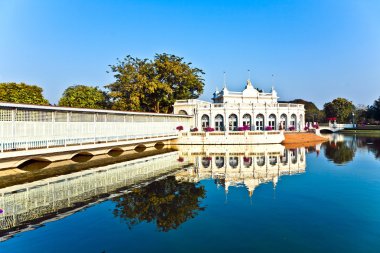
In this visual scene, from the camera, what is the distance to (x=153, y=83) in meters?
47.2

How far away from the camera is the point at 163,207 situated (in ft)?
42.3

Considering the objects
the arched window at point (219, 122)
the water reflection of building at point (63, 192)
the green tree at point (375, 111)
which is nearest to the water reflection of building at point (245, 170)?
the water reflection of building at point (63, 192)

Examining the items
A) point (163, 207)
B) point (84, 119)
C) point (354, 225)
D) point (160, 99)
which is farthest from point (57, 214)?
point (160, 99)

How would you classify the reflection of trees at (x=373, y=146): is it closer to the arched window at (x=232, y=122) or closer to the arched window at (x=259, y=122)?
the arched window at (x=259, y=122)

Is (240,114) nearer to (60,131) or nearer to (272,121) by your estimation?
(272,121)

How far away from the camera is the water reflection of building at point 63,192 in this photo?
11625mm

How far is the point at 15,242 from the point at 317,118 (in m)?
104

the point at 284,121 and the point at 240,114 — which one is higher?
the point at 240,114

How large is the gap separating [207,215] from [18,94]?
4833 cm

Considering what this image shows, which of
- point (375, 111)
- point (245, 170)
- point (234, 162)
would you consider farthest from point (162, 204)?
point (375, 111)

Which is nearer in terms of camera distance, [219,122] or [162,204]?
[162,204]

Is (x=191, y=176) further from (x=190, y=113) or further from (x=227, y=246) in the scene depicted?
(x=190, y=113)

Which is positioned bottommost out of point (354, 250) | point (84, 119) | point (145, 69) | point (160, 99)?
point (354, 250)

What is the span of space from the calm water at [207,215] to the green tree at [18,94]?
121 feet
